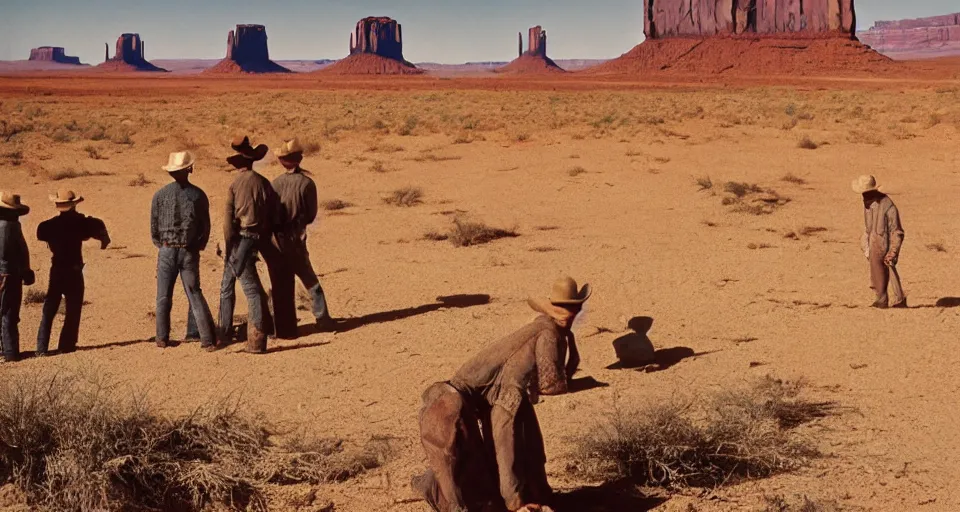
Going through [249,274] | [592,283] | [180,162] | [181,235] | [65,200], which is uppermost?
[180,162]

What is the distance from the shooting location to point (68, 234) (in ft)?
29.5

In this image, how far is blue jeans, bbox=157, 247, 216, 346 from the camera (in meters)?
8.91

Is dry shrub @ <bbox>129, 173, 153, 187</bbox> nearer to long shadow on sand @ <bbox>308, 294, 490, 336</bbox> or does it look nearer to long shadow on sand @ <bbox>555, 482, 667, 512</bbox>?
long shadow on sand @ <bbox>308, 294, 490, 336</bbox>

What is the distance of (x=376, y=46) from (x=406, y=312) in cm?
16012

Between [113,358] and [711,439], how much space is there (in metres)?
5.39

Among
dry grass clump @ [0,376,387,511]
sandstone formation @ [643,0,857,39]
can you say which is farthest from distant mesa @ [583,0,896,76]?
dry grass clump @ [0,376,387,511]

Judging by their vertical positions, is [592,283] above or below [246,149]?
below

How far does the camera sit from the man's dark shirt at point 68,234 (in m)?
8.93

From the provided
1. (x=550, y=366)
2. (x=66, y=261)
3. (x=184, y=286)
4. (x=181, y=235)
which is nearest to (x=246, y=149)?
(x=181, y=235)

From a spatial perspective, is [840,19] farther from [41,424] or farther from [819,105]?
[41,424]

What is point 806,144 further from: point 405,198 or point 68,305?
point 68,305

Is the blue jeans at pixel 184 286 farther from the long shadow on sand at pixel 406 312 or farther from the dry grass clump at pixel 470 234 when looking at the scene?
the dry grass clump at pixel 470 234

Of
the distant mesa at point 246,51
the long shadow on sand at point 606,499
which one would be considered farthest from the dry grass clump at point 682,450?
the distant mesa at point 246,51

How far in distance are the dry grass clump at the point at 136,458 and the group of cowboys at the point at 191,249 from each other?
8.46ft
